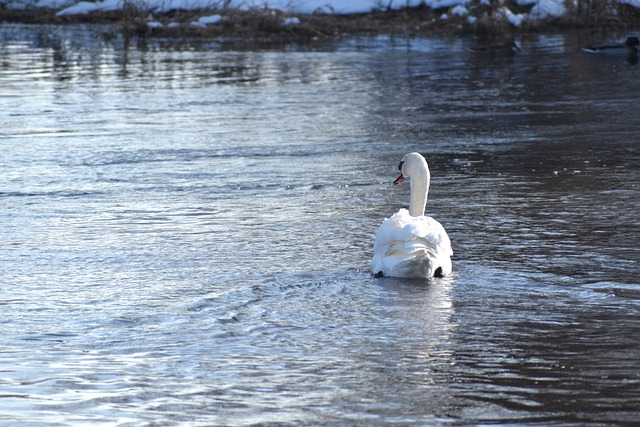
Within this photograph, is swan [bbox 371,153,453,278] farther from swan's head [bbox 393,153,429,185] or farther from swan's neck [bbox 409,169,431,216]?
swan's head [bbox 393,153,429,185]

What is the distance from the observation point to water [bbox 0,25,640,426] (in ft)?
18.1

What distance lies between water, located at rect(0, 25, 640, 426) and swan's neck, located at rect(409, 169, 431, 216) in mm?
443

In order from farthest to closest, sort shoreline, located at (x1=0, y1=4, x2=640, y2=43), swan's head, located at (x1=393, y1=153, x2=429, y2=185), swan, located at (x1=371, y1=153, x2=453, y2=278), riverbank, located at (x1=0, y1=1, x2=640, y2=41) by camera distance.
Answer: riverbank, located at (x1=0, y1=1, x2=640, y2=41) < shoreline, located at (x1=0, y1=4, x2=640, y2=43) < swan's head, located at (x1=393, y1=153, x2=429, y2=185) < swan, located at (x1=371, y1=153, x2=453, y2=278)

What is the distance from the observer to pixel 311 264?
327 inches

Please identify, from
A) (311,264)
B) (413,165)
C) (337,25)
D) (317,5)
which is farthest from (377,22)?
(311,264)

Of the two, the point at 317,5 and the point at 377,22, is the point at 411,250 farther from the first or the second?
the point at 317,5

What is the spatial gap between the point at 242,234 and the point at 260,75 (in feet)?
47.6

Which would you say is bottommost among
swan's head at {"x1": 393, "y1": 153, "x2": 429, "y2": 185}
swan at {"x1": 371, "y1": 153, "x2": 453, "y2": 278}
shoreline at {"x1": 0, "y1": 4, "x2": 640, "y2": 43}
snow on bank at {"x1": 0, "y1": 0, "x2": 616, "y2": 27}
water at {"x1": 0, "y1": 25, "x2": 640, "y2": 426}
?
water at {"x1": 0, "y1": 25, "x2": 640, "y2": 426}

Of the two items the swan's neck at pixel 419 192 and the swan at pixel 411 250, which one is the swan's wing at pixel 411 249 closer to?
the swan at pixel 411 250

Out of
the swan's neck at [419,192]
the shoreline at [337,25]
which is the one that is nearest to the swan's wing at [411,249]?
the swan's neck at [419,192]

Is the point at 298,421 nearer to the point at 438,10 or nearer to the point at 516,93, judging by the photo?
the point at 516,93

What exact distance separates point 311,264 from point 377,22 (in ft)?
112

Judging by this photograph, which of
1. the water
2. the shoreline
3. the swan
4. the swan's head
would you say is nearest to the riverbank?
the shoreline

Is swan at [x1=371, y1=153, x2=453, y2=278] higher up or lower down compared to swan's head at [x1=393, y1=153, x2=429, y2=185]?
lower down
